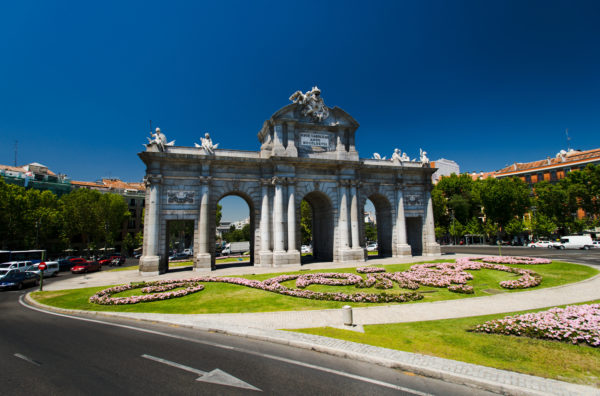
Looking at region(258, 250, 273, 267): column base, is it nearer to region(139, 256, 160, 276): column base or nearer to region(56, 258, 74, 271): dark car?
region(139, 256, 160, 276): column base

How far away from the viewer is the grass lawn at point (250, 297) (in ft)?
50.8

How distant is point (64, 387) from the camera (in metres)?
6.83

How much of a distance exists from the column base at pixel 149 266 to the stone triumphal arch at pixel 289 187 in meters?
0.09

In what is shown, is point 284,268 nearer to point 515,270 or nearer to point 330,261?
point 330,261

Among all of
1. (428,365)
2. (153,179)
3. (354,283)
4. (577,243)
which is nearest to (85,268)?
(153,179)

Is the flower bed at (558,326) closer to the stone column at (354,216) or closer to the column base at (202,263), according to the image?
the stone column at (354,216)

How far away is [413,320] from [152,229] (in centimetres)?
2523

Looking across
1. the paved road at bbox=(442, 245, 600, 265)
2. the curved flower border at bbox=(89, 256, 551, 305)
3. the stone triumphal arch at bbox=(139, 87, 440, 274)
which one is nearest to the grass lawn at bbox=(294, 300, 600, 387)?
the curved flower border at bbox=(89, 256, 551, 305)

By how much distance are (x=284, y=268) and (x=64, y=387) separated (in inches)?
893

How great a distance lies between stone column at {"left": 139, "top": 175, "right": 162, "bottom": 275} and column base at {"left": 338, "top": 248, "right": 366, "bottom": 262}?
19.1 metres

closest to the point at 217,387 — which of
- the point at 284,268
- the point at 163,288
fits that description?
the point at 163,288

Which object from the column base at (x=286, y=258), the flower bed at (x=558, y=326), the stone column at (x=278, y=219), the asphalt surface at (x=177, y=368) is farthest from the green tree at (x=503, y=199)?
the asphalt surface at (x=177, y=368)

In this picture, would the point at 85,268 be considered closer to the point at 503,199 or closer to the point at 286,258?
the point at 286,258

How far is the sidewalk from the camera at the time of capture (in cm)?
691
